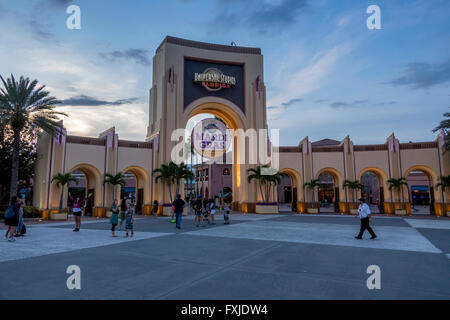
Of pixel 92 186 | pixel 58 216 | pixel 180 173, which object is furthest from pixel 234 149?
pixel 58 216

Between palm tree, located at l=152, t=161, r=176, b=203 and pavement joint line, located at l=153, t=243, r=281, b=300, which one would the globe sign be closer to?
palm tree, located at l=152, t=161, r=176, b=203

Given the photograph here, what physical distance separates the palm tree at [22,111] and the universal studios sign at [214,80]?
14.3 m

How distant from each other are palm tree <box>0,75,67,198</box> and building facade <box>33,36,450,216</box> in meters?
1.83

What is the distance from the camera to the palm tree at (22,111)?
71.8ft

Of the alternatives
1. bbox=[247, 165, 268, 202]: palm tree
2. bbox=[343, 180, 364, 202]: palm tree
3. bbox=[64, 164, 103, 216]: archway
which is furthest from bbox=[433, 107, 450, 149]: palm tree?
bbox=[64, 164, 103, 216]: archway

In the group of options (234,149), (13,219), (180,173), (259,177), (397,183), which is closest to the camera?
(13,219)

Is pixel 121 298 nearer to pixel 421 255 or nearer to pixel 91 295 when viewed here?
pixel 91 295

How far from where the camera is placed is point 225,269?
22.0 ft

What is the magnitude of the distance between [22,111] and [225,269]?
76.3 ft

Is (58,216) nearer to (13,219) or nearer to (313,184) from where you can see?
(13,219)

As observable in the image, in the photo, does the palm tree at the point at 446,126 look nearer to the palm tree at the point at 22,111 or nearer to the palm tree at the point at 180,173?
A: the palm tree at the point at 180,173

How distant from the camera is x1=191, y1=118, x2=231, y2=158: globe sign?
33.9 metres

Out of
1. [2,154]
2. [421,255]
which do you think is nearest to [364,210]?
[421,255]

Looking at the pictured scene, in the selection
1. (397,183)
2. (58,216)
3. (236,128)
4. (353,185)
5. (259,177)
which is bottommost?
(58,216)
